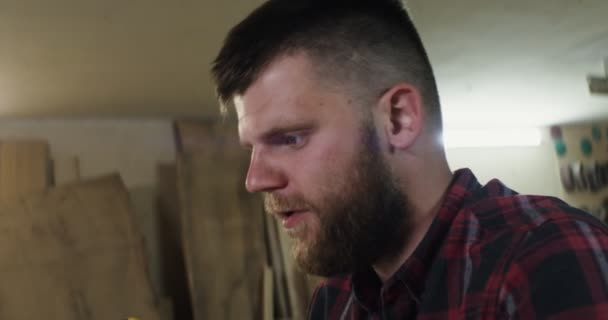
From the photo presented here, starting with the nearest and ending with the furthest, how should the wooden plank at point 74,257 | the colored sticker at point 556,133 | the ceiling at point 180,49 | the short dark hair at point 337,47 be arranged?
the short dark hair at point 337,47
the ceiling at point 180,49
the wooden plank at point 74,257
the colored sticker at point 556,133

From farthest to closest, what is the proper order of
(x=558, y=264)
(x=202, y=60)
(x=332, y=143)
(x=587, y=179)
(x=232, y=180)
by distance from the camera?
(x=587, y=179), (x=232, y=180), (x=202, y=60), (x=332, y=143), (x=558, y=264)

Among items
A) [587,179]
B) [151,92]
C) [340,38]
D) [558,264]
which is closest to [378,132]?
[340,38]

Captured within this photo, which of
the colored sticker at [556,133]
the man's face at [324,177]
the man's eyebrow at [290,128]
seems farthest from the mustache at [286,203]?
the colored sticker at [556,133]

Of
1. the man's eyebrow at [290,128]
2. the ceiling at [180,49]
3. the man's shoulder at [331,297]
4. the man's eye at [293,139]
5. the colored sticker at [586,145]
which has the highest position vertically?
the ceiling at [180,49]

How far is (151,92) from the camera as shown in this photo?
208 centimetres

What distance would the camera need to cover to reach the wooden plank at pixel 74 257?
6.52 ft

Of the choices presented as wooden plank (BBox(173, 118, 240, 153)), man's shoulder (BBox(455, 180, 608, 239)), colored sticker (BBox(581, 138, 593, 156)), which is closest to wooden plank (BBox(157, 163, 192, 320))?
wooden plank (BBox(173, 118, 240, 153))

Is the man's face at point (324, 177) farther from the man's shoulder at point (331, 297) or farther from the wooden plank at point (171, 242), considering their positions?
the wooden plank at point (171, 242)

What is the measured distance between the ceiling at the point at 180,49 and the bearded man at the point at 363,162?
0.60 m

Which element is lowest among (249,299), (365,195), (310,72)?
(249,299)

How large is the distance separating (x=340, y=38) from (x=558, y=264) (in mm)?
485

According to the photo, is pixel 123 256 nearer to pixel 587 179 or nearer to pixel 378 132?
pixel 378 132

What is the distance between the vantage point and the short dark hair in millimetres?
815

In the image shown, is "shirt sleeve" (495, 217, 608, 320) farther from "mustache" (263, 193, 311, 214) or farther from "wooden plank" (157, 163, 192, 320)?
"wooden plank" (157, 163, 192, 320)
